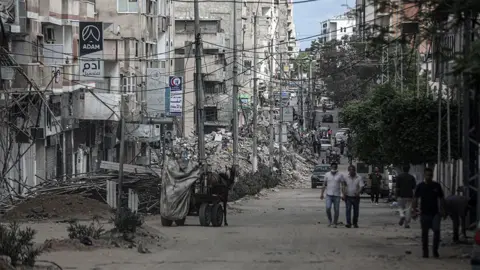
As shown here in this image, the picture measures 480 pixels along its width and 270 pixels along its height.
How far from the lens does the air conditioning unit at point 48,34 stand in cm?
4507

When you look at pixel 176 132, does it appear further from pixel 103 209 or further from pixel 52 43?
pixel 103 209

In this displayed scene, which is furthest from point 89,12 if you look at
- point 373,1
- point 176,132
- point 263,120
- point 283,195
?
point 263,120

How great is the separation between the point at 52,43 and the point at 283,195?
18167 millimetres

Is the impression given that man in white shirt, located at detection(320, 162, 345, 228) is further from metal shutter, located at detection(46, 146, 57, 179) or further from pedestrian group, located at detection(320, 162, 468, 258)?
metal shutter, located at detection(46, 146, 57, 179)

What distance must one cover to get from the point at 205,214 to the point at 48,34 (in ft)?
70.2

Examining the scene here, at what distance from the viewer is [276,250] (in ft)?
65.3

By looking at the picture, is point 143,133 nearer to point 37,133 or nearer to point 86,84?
point 86,84

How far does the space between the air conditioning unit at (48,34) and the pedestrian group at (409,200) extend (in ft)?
71.7

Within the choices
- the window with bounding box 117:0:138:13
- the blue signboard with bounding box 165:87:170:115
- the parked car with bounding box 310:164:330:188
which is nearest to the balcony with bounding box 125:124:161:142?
the blue signboard with bounding box 165:87:170:115

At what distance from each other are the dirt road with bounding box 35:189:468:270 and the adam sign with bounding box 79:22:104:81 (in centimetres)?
1474

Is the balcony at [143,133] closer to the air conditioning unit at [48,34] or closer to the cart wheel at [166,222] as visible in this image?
the air conditioning unit at [48,34]

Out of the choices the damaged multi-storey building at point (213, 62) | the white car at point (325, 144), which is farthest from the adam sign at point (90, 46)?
the white car at point (325, 144)

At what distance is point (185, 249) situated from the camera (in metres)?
20.2

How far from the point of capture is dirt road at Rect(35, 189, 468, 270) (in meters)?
17.2
